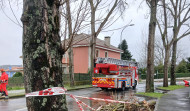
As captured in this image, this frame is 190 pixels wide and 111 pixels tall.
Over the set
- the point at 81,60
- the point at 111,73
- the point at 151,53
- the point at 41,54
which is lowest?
the point at 111,73

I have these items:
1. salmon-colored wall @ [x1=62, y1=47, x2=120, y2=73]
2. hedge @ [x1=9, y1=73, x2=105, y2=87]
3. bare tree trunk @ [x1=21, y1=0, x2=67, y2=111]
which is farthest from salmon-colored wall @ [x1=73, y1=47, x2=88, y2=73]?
bare tree trunk @ [x1=21, y1=0, x2=67, y2=111]

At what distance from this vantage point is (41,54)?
8.23 feet

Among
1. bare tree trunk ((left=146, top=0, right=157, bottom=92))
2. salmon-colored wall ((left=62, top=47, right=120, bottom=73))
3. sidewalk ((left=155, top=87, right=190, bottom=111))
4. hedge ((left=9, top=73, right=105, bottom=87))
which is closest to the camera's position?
sidewalk ((left=155, top=87, right=190, bottom=111))

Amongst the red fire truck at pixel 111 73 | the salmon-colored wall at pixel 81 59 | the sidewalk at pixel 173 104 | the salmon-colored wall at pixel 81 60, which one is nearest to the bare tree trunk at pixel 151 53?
the sidewalk at pixel 173 104

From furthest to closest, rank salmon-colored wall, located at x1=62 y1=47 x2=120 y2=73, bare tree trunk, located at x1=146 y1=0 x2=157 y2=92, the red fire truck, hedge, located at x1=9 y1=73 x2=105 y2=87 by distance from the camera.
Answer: salmon-colored wall, located at x1=62 y1=47 x2=120 y2=73 → hedge, located at x1=9 y1=73 x2=105 y2=87 → the red fire truck → bare tree trunk, located at x1=146 y1=0 x2=157 y2=92

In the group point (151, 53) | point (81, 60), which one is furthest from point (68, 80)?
point (81, 60)

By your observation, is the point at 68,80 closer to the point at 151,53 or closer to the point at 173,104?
the point at 151,53

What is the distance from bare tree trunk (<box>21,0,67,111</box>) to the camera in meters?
2.49

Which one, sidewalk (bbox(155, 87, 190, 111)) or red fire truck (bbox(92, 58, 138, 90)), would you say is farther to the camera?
red fire truck (bbox(92, 58, 138, 90))

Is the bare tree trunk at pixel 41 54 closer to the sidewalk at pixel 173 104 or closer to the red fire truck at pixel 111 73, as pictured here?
the sidewalk at pixel 173 104

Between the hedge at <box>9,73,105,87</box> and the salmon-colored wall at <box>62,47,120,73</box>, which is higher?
the salmon-colored wall at <box>62,47,120,73</box>

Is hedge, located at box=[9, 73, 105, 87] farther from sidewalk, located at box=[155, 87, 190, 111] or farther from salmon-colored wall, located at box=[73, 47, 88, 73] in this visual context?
sidewalk, located at box=[155, 87, 190, 111]

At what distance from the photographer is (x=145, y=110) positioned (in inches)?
241

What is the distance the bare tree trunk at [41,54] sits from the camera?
2488 mm
